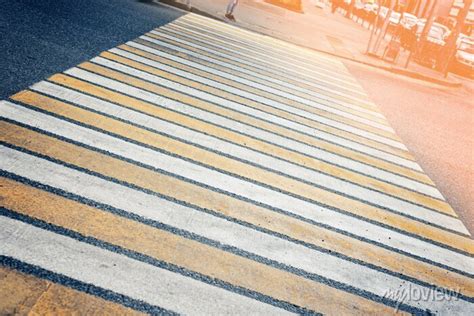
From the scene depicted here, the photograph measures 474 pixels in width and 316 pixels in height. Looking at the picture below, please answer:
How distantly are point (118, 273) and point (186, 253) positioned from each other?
545 millimetres

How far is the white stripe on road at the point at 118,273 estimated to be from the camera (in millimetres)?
2484

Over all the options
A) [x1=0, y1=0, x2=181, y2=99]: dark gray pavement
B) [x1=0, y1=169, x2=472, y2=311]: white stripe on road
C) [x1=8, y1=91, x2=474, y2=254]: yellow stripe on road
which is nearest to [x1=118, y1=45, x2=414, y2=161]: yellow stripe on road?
[x1=0, y1=0, x2=181, y2=99]: dark gray pavement

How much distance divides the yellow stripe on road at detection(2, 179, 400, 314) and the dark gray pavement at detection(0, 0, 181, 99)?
2.04 meters

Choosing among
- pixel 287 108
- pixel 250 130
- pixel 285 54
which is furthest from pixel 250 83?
pixel 285 54

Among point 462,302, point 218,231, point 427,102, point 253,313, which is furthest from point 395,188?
point 427,102

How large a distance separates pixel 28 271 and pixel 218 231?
146 centimetres

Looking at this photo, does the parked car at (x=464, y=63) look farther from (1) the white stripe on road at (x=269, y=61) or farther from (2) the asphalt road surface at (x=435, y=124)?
(1) the white stripe on road at (x=269, y=61)

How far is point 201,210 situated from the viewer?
348 centimetres

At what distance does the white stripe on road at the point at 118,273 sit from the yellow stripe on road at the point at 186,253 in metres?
0.13

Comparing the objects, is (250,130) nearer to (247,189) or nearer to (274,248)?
(247,189)

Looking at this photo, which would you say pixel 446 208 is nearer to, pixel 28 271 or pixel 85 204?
pixel 85 204

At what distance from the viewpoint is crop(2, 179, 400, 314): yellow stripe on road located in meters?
2.83

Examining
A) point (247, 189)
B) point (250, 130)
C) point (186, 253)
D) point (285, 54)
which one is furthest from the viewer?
point (285, 54)

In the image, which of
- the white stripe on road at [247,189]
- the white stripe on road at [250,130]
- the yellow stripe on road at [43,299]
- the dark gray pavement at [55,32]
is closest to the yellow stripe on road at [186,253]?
the yellow stripe on road at [43,299]
